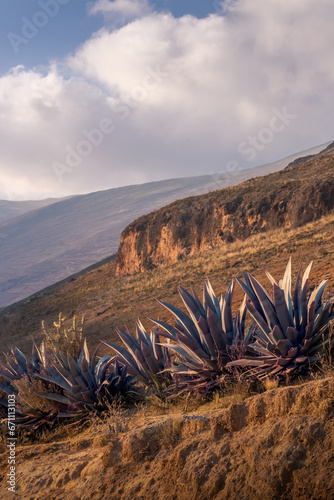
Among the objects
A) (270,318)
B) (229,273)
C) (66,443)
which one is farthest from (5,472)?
(229,273)

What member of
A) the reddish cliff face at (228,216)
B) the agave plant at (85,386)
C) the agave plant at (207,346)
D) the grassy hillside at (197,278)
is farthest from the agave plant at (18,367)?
the reddish cliff face at (228,216)

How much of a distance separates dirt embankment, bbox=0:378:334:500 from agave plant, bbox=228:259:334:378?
27.6 inches

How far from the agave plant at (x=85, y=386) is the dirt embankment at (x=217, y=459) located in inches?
46.6

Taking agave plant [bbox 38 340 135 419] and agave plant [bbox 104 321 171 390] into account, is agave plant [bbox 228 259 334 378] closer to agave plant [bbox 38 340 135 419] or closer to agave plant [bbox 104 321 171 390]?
agave plant [bbox 104 321 171 390]

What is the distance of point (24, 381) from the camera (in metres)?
5.06

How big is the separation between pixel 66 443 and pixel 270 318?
2.46m

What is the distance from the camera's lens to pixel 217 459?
8.97 feet

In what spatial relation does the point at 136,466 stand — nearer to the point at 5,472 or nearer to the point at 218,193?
the point at 5,472

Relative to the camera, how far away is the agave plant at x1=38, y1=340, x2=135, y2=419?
15.7 feet

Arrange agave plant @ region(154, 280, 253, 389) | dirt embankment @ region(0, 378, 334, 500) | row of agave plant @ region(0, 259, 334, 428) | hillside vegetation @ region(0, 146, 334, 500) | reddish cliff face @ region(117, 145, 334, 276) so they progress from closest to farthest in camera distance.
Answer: dirt embankment @ region(0, 378, 334, 500) → hillside vegetation @ region(0, 146, 334, 500) → row of agave plant @ region(0, 259, 334, 428) → agave plant @ region(154, 280, 253, 389) → reddish cliff face @ region(117, 145, 334, 276)

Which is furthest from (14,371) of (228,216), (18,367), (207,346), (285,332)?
(228,216)

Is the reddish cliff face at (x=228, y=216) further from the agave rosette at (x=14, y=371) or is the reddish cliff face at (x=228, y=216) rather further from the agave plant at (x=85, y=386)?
the agave plant at (x=85, y=386)

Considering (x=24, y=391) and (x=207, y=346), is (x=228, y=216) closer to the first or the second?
(x=24, y=391)

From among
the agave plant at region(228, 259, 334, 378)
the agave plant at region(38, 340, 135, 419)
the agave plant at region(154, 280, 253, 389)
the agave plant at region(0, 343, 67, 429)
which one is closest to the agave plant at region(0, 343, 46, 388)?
the agave plant at region(0, 343, 67, 429)
